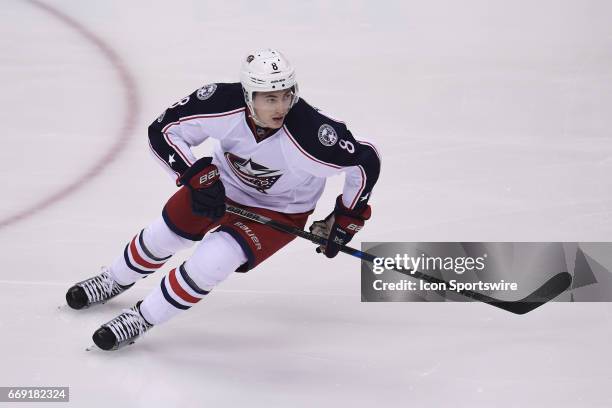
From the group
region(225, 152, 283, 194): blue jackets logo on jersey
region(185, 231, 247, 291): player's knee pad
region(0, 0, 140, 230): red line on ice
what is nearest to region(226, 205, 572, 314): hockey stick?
region(225, 152, 283, 194): blue jackets logo on jersey

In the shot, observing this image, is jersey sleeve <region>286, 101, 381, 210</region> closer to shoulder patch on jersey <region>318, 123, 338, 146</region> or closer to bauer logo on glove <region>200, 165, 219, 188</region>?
shoulder patch on jersey <region>318, 123, 338, 146</region>

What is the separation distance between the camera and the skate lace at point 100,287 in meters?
4.03

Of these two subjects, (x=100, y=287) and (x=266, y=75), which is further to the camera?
(x=100, y=287)

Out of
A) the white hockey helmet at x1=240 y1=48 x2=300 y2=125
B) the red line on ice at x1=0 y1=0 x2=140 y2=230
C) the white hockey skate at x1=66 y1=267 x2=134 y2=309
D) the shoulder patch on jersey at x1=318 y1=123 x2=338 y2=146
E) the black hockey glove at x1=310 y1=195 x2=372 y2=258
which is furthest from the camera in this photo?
the red line on ice at x1=0 y1=0 x2=140 y2=230

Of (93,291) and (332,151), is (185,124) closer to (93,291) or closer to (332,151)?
(332,151)

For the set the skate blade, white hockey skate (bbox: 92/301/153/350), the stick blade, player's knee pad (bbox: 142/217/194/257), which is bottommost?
the skate blade

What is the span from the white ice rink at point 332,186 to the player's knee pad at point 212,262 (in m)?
0.33

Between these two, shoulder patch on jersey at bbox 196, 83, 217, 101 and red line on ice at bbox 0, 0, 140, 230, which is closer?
shoulder patch on jersey at bbox 196, 83, 217, 101

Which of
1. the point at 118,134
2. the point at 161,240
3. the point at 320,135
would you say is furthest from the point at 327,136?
the point at 118,134

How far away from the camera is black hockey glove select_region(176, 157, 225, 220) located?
3.54m

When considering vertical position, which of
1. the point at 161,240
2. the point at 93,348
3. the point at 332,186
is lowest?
the point at 93,348

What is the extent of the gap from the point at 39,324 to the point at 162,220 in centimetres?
60

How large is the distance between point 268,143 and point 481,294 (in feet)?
3.38

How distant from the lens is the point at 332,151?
362cm
